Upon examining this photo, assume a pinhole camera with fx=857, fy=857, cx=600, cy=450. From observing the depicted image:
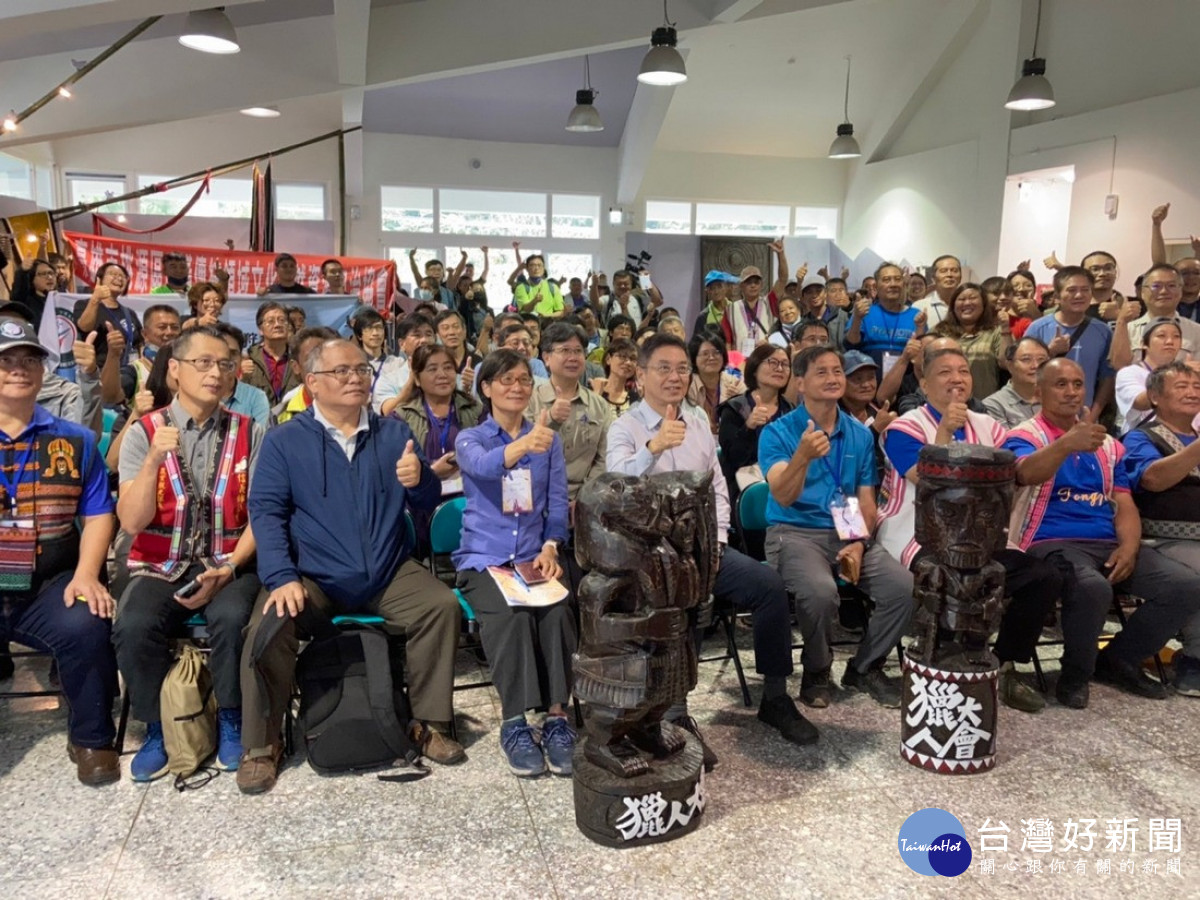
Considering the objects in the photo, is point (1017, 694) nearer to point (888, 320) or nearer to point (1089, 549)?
point (1089, 549)

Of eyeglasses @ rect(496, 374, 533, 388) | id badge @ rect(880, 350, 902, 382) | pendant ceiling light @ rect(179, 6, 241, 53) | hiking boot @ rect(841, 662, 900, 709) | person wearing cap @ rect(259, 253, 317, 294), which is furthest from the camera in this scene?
person wearing cap @ rect(259, 253, 317, 294)

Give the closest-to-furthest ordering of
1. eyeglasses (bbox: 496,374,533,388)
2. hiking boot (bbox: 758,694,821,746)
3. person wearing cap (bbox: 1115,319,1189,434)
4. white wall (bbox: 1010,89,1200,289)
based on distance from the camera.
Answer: hiking boot (bbox: 758,694,821,746), eyeglasses (bbox: 496,374,533,388), person wearing cap (bbox: 1115,319,1189,434), white wall (bbox: 1010,89,1200,289)

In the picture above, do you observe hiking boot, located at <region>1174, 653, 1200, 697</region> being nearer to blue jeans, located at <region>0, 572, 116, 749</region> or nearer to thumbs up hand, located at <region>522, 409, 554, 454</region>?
thumbs up hand, located at <region>522, 409, 554, 454</region>

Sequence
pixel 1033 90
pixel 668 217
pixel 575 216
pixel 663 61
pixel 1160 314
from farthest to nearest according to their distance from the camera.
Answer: pixel 668 217 → pixel 575 216 → pixel 1033 90 → pixel 663 61 → pixel 1160 314

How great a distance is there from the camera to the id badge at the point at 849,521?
133 inches

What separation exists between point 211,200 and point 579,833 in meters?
12.9

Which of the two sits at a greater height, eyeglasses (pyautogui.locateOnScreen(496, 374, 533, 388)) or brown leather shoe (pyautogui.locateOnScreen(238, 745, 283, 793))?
eyeglasses (pyautogui.locateOnScreen(496, 374, 533, 388))

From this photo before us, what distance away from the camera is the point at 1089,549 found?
351 centimetres

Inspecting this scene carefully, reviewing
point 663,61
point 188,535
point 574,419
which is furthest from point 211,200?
point 188,535

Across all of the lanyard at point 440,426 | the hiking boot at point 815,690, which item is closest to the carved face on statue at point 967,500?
the hiking boot at point 815,690

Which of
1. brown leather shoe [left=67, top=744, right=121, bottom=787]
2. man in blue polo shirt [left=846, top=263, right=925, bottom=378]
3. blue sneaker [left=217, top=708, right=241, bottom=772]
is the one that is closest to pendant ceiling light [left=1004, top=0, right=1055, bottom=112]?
man in blue polo shirt [left=846, top=263, right=925, bottom=378]

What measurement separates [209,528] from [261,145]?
38.4ft

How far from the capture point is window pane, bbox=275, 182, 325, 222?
13.6 meters

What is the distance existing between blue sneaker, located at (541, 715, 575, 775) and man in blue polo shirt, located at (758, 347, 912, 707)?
97 centimetres
